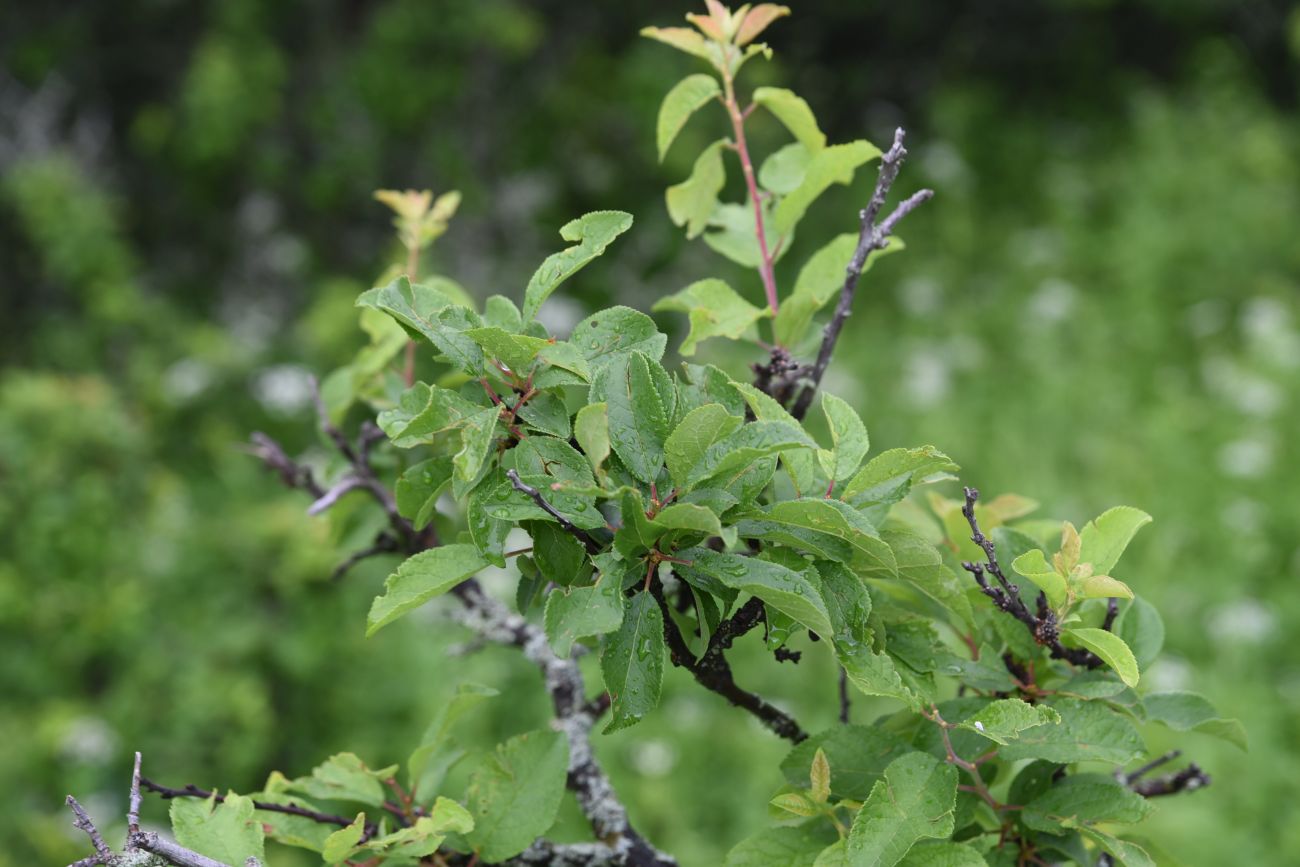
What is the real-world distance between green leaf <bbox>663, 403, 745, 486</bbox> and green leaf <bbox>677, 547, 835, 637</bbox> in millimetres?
60

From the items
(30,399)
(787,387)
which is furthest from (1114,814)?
(30,399)

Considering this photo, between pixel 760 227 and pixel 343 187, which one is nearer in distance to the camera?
pixel 760 227

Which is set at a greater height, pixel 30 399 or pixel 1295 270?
pixel 1295 270

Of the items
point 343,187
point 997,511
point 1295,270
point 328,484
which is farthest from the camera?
point 1295,270

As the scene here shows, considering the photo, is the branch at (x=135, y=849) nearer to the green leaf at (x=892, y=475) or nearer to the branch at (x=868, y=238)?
the green leaf at (x=892, y=475)

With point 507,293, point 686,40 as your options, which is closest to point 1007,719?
point 686,40

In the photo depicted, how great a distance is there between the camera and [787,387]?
1.08 metres

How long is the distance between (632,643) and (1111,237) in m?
4.84

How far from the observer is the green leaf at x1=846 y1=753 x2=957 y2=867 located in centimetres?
78

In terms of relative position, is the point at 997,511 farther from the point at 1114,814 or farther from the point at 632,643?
the point at 632,643

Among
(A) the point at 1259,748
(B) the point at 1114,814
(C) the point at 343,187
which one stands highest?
(C) the point at 343,187

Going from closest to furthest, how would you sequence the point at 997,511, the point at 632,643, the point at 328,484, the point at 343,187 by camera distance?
A: 1. the point at 632,643
2. the point at 997,511
3. the point at 328,484
4. the point at 343,187

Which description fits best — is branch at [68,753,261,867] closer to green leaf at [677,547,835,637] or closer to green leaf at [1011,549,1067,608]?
green leaf at [677,547,835,637]

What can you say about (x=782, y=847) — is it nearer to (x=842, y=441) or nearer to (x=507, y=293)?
(x=842, y=441)
